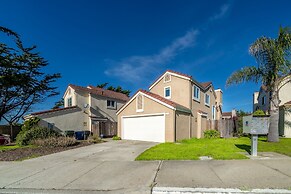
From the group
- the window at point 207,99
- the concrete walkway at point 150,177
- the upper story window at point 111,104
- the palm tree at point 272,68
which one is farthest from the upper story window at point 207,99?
the concrete walkway at point 150,177

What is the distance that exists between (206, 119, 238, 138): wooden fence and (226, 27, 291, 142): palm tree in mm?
5446

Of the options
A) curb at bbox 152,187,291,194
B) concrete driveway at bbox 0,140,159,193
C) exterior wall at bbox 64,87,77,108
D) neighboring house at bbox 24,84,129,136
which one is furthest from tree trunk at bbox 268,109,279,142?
exterior wall at bbox 64,87,77,108

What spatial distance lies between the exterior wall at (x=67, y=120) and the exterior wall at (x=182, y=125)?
12.7 metres

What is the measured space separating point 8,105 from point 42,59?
21.8 ft

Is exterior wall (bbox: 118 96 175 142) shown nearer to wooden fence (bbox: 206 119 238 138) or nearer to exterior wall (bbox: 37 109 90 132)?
exterior wall (bbox: 37 109 90 132)

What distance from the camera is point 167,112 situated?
14688 millimetres

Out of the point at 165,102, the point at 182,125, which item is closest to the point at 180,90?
the point at 165,102

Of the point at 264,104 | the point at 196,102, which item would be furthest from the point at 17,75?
the point at 264,104

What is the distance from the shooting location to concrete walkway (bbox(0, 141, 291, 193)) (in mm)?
4746

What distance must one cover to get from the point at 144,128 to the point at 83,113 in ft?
32.6

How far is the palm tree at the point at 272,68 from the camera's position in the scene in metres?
12.4

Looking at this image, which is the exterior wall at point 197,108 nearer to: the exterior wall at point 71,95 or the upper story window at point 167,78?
the upper story window at point 167,78

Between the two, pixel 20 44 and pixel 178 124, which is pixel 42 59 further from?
pixel 178 124

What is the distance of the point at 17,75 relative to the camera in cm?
1923
